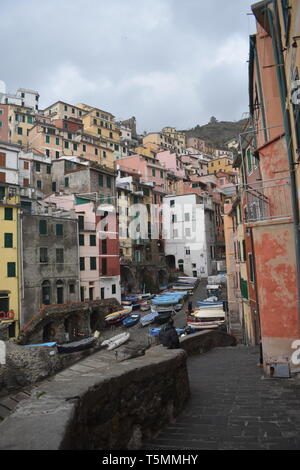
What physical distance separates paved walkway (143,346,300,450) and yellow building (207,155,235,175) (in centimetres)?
9563

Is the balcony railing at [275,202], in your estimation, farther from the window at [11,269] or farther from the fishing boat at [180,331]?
the window at [11,269]

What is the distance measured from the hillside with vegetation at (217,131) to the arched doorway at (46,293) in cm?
12729

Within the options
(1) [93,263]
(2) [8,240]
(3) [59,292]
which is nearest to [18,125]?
(1) [93,263]

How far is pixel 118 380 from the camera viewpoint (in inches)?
199

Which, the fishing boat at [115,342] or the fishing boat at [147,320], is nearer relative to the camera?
the fishing boat at [115,342]

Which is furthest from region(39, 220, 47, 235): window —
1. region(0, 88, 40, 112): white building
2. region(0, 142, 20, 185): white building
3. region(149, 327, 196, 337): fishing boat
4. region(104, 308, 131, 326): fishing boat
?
region(0, 88, 40, 112): white building

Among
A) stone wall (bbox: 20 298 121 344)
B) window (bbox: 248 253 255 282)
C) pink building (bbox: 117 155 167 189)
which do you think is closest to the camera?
window (bbox: 248 253 255 282)

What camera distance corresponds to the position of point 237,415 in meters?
6.86

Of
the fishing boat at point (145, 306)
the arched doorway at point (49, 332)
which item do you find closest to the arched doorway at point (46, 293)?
the arched doorway at point (49, 332)

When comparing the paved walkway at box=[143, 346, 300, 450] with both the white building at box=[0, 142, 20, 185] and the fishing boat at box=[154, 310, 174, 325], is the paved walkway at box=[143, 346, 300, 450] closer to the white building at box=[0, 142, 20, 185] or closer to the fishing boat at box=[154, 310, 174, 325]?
the fishing boat at box=[154, 310, 174, 325]

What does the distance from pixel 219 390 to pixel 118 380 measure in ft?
15.8

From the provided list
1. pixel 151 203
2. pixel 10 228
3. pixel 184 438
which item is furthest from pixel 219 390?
pixel 151 203

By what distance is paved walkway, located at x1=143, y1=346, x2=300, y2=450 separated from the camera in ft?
18.2

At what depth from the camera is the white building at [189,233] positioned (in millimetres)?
60938
